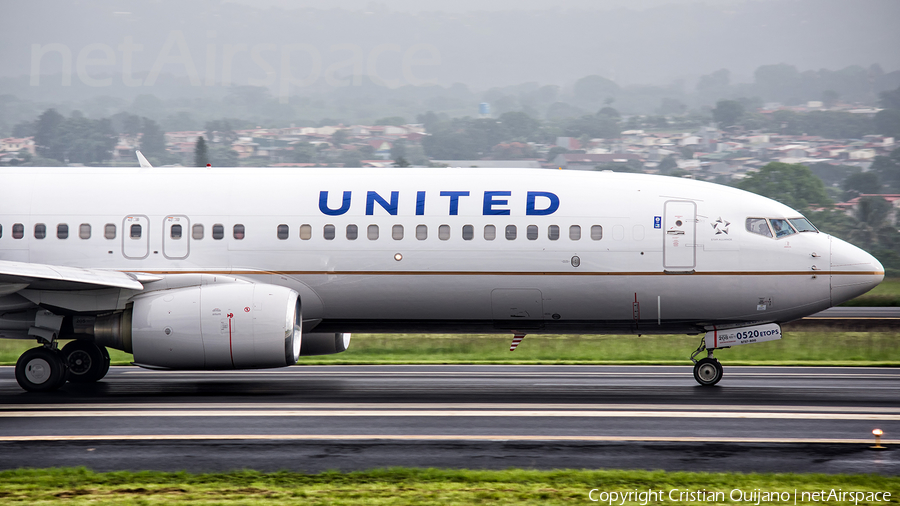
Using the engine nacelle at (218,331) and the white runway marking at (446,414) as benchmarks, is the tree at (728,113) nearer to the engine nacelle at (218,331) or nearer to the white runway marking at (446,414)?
the white runway marking at (446,414)

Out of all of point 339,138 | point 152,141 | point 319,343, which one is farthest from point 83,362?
point 152,141

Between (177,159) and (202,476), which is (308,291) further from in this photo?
(177,159)

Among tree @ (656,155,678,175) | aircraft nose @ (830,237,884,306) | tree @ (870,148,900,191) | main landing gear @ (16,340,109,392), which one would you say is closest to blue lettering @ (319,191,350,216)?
main landing gear @ (16,340,109,392)

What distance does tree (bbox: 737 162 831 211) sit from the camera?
10000 cm

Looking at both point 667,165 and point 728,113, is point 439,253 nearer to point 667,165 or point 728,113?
point 667,165

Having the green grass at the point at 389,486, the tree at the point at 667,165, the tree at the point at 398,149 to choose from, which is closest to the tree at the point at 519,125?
the tree at the point at 398,149

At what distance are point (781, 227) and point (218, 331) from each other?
10.7 metres

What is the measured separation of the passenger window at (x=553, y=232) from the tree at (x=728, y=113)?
169133 mm

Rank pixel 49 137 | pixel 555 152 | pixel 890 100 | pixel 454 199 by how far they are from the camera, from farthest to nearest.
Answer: pixel 890 100 < pixel 555 152 < pixel 49 137 < pixel 454 199

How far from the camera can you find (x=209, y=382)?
Result: 18672mm

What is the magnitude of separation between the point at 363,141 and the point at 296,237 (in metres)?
142

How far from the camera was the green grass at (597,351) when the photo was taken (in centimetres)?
2361

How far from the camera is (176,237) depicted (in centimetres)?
1720

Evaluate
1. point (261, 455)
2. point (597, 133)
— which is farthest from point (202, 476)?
point (597, 133)
